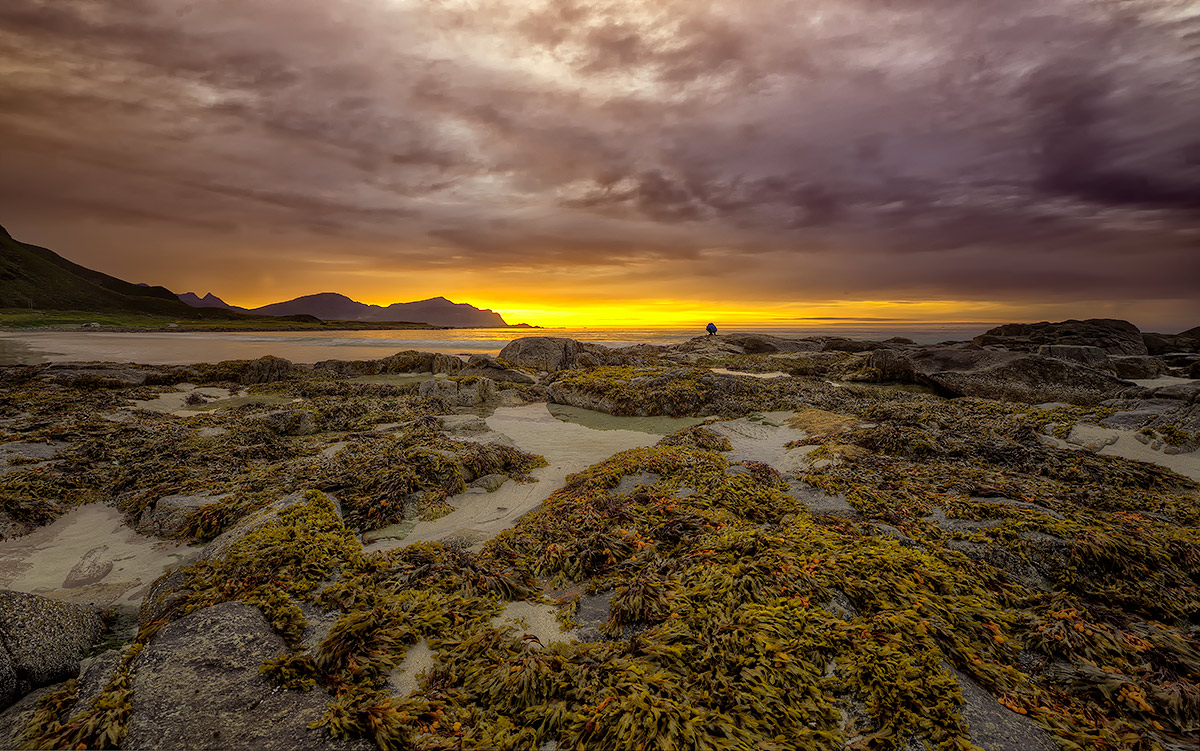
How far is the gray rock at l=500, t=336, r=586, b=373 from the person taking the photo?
22500 mm

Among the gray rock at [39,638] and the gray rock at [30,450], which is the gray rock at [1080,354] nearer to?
the gray rock at [39,638]

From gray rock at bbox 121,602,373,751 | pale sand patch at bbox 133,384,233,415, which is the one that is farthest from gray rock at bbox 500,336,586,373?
gray rock at bbox 121,602,373,751

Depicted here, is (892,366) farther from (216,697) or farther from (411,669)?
(216,697)

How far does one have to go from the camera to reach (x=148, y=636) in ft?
9.93

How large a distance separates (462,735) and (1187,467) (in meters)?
11.0

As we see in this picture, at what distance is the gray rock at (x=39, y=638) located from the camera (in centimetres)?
272

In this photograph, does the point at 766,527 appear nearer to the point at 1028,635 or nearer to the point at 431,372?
the point at 1028,635

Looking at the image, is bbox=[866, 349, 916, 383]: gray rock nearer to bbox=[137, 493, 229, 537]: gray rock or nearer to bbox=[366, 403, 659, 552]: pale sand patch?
bbox=[366, 403, 659, 552]: pale sand patch

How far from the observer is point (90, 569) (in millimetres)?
4480

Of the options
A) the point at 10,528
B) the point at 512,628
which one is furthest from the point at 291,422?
the point at 512,628

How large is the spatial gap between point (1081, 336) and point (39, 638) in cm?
3904

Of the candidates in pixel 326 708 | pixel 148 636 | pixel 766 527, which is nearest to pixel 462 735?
pixel 326 708

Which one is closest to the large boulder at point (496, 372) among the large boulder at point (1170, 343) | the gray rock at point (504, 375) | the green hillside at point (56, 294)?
the gray rock at point (504, 375)

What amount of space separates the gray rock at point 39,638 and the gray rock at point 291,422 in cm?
749
